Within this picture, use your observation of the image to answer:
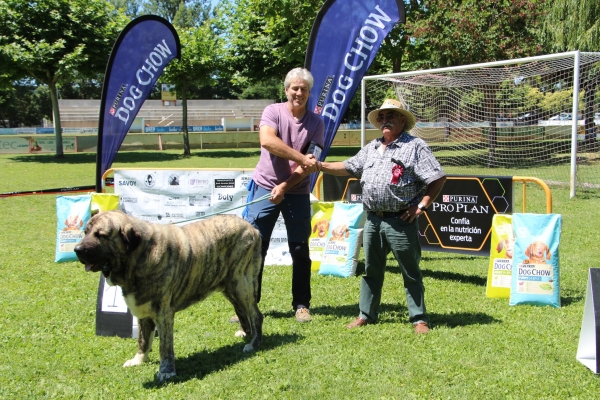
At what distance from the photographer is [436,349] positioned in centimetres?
466

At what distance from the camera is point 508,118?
19.2 meters

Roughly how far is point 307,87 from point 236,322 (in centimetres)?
228

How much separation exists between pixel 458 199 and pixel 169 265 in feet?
13.8

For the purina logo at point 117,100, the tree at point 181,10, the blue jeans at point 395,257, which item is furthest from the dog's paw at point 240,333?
the tree at point 181,10

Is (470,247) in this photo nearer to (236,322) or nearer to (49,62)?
(236,322)

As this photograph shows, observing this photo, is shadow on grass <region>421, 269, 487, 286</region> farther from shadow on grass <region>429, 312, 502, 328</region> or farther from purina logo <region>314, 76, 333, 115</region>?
purina logo <region>314, 76, 333, 115</region>

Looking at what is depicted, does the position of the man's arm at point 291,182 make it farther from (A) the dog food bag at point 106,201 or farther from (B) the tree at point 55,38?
(B) the tree at point 55,38

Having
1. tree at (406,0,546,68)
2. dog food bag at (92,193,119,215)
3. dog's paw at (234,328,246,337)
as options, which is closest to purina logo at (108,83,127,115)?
dog food bag at (92,193,119,215)

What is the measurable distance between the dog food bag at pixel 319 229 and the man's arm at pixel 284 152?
2511mm

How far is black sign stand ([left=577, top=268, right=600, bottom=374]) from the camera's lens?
4176mm

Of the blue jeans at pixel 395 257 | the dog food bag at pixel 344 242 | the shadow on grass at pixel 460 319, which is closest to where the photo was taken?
the blue jeans at pixel 395 257

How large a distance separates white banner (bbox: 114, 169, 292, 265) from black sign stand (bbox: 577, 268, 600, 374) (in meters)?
4.17

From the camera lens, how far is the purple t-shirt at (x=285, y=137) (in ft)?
17.2

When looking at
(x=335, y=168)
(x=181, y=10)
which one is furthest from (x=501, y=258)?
(x=181, y=10)
